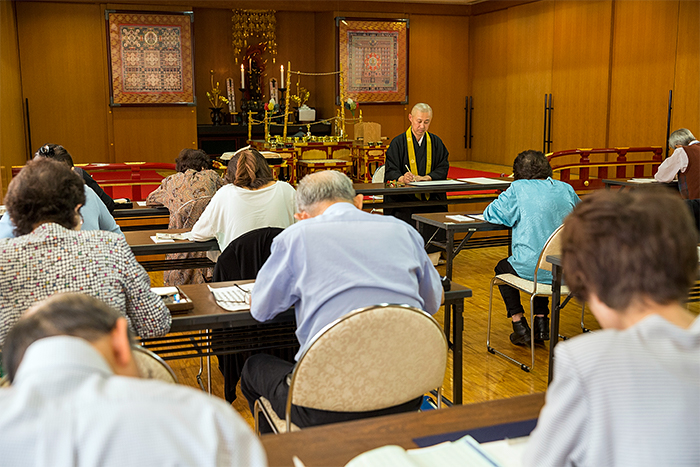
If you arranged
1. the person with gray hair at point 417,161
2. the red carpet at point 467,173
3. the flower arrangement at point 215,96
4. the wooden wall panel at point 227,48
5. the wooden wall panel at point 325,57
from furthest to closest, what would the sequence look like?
the wooden wall panel at point 227,48
the flower arrangement at point 215,96
the wooden wall panel at point 325,57
the red carpet at point 467,173
the person with gray hair at point 417,161

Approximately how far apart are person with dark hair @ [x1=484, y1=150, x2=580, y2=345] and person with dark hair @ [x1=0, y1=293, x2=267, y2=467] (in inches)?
127

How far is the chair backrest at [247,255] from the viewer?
2.96m

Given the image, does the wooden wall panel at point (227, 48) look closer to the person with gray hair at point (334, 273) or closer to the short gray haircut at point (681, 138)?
the short gray haircut at point (681, 138)

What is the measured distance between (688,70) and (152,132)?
26.9 ft

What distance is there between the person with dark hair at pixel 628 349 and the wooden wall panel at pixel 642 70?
9.49 m

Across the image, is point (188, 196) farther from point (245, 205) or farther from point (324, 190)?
point (324, 190)

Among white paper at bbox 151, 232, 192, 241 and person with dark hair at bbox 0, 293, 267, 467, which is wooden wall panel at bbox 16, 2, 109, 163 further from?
person with dark hair at bbox 0, 293, 267, 467

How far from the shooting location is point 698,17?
8.79m

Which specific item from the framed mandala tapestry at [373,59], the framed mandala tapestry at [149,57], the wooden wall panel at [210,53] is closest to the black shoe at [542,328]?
the framed mandala tapestry at [373,59]

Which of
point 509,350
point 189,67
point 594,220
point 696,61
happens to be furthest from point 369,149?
point 594,220

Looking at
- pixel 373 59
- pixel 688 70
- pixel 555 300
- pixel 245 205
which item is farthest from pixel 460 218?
pixel 373 59

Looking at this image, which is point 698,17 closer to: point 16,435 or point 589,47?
point 589,47

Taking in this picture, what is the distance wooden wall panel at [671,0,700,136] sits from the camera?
29.1 feet

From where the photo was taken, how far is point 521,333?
4.05m
